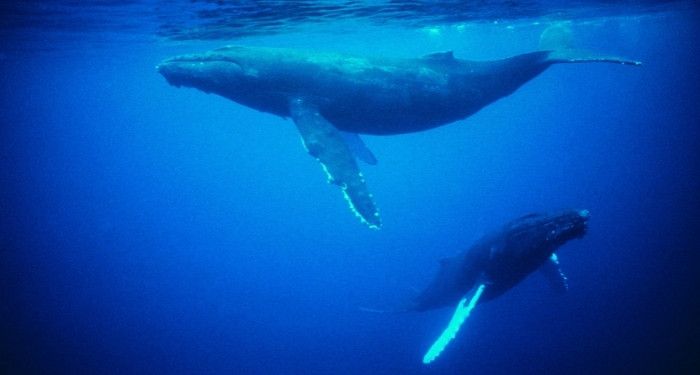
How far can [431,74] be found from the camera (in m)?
8.07

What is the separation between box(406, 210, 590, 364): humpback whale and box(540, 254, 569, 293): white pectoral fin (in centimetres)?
249

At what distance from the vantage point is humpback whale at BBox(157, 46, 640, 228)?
740 cm

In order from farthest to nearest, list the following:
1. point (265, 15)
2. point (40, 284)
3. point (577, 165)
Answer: point (577, 165) < point (40, 284) < point (265, 15)

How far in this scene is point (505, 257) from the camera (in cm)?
725

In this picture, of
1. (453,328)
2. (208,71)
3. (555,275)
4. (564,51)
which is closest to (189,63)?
(208,71)

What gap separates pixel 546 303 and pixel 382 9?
16951mm

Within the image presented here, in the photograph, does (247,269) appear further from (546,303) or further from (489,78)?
(489,78)

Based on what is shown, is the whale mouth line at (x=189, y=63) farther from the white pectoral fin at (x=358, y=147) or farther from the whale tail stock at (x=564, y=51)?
the whale tail stock at (x=564, y=51)

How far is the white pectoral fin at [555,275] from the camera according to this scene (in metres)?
10.3

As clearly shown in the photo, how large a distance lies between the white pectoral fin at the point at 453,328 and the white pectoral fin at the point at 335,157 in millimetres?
2102

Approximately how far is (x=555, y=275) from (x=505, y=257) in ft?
13.7

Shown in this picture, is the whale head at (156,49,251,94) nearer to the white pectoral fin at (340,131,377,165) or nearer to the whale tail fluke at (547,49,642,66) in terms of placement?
the white pectoral fin at (340,131,377,165)

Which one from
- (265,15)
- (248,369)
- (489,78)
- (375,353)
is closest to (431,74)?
(489,78)

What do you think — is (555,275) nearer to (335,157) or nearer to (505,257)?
(505,257)
